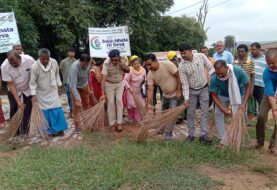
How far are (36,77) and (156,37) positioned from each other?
668 inches

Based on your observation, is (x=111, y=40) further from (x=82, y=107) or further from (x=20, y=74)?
(x=20, y=74)

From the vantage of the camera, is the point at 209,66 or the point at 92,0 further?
the point at 92,0

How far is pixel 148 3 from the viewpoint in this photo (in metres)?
17.2

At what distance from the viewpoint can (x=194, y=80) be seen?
5457 millimetres

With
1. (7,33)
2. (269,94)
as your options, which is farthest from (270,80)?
(7,33)

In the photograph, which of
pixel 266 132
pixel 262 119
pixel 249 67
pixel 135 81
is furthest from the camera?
pixel 135 81

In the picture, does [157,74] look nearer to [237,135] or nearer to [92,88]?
[237,135]

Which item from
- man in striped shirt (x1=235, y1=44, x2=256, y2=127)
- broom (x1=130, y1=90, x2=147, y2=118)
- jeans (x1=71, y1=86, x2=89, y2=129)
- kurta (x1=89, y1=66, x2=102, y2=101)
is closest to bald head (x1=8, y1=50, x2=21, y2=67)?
jeans (x1=71, y1=86, x2=89, y2=129)

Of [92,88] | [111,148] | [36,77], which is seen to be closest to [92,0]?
[92,88]

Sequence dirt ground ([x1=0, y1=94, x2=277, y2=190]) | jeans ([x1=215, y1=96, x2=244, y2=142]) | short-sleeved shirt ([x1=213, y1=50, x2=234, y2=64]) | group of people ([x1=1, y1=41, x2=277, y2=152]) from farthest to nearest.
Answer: short-sleeved shirt ([x1=213, y1=50, x2=234, y2=64])
jeans ([x1=215, y1=96, x2=244, y2=142])
group of people ([x1=1, y1=41, x2=277, y2=152])
dirt ground ([x1=0, y1=94, x2=277, y2=190])

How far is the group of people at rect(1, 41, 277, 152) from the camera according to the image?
507 centimetres

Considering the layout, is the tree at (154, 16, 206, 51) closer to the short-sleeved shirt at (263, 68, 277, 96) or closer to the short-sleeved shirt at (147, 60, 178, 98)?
the short-sleeved shirt at (147, 60, 178, 98)

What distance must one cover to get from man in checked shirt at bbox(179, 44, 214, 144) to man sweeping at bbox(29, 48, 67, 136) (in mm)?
2171

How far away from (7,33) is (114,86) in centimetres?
391
